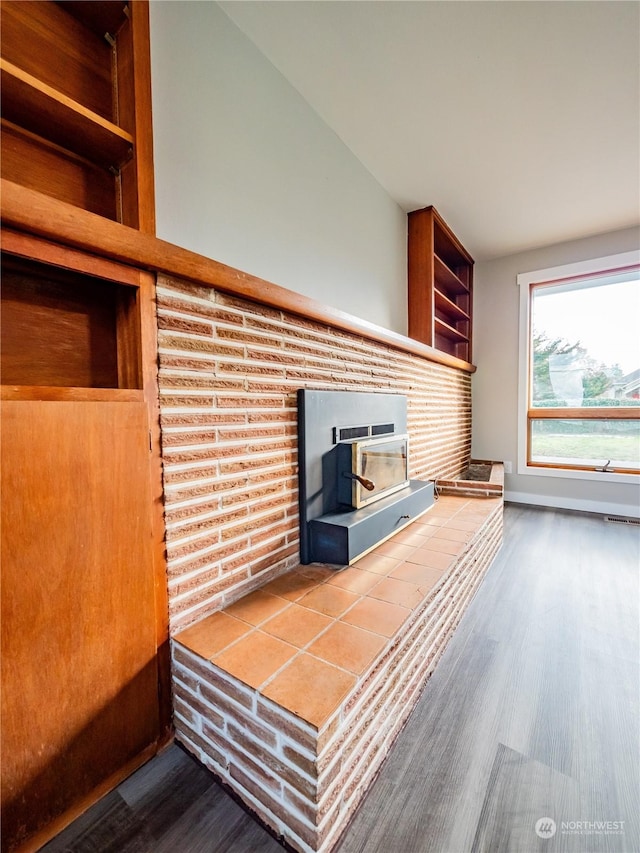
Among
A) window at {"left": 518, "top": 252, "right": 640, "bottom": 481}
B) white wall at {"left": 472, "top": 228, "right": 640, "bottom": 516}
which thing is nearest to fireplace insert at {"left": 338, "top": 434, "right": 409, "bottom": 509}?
white wall at {"left": 472, "top": 228, "right": 640, "bottom": 516}

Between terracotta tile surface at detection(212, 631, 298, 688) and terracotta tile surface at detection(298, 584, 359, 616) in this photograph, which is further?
terracotta tile surface at detection(298, 584, 359, 616)

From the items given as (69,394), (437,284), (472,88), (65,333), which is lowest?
(69,394)

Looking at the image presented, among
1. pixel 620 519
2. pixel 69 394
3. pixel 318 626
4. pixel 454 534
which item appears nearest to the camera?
pixel 69 394

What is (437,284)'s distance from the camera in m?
→ 3.56

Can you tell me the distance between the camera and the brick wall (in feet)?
3.43

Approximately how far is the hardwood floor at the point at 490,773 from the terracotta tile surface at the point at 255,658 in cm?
36

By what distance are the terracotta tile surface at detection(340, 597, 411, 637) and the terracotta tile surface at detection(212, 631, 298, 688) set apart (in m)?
0.24

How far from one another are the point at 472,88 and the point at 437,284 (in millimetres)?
1959

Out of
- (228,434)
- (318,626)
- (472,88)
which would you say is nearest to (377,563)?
(318,626)

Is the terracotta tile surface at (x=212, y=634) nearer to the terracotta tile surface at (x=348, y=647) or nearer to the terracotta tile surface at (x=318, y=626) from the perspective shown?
the terracotta tile surface at (x=318, y=626)

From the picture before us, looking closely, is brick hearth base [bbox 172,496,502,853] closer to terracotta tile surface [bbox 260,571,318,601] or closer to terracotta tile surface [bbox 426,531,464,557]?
terracotta tile surface [bbox 260,571,318,601]

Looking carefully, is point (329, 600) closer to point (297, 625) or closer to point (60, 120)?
point (297, 625)

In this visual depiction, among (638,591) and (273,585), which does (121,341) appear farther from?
(638,591)

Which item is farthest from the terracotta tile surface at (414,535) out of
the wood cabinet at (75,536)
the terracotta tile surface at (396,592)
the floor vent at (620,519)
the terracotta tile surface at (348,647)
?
the floor vent at (620,519)
